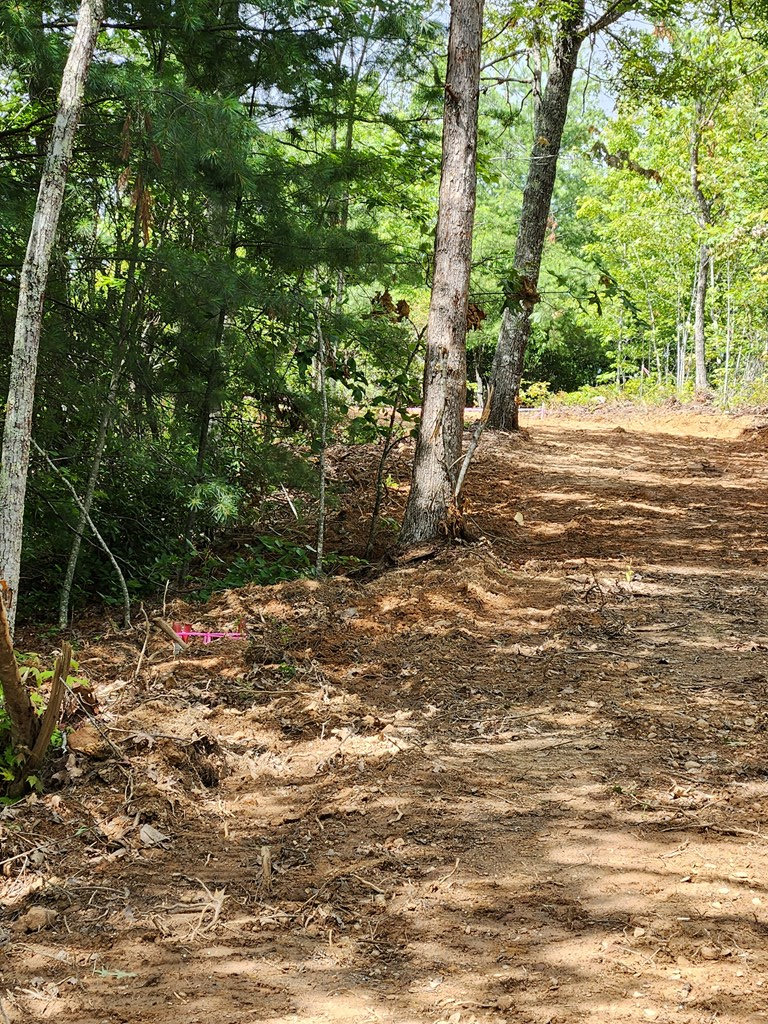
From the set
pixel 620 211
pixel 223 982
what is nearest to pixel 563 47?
pixel 223 982

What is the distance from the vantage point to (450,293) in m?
6.50

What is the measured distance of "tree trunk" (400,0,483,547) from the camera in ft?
21.0

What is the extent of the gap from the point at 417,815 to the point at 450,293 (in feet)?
14.3

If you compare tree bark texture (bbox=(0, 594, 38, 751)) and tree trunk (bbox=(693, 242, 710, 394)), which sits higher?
tree trunk (bbox=(693, 242, 710, 394))

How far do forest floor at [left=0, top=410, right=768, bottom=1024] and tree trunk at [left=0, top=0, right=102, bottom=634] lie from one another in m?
0.99

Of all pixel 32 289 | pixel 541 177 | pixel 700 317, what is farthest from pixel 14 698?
pixel 700 317

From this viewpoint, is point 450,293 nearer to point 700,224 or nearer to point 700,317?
point 700,317

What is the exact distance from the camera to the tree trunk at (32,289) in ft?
15.4

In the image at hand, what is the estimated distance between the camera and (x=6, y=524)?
4.73 m

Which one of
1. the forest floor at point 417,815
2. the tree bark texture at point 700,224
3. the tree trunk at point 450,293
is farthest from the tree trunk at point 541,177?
the tree bark texture at point 700,224

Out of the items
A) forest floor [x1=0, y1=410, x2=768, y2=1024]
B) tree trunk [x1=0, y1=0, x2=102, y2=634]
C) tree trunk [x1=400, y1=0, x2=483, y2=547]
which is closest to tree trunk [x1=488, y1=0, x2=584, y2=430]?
tree trunk [x1=400, y1=0, x2=483, y2=547]

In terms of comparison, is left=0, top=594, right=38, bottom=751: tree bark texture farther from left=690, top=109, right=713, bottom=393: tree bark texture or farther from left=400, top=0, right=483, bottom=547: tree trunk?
left=690, top=109, right=713, bottom=393: tree bark texture

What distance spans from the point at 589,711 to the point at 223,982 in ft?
7.41

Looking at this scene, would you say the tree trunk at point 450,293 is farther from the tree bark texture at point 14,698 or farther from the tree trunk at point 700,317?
the tree trunk at point 700,317
